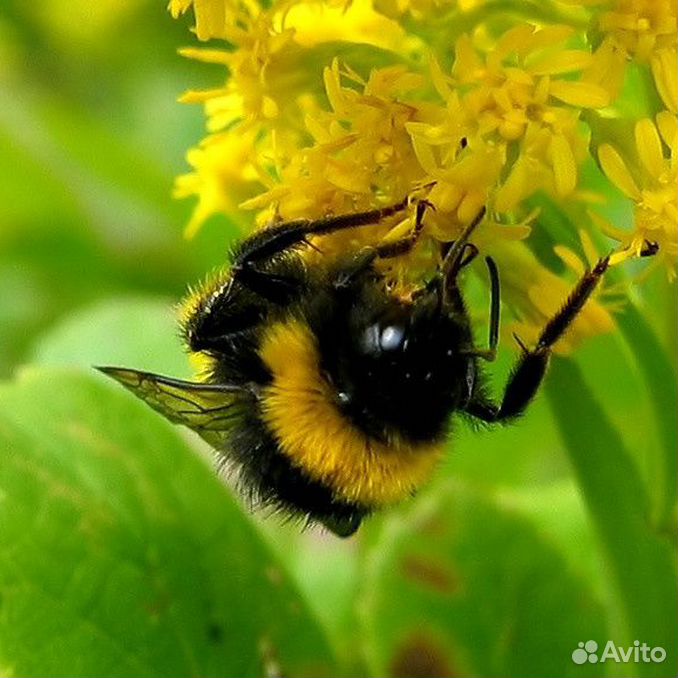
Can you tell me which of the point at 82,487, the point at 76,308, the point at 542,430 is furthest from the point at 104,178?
the point at 82,487

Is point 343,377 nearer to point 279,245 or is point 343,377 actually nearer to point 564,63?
point 279,245

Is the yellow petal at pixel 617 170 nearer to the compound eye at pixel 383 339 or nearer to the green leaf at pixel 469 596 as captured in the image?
the compound eye at pixel 383 339

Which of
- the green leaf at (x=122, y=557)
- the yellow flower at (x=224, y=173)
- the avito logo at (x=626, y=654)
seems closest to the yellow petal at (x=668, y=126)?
the yellow flower at (x=224, y=173)

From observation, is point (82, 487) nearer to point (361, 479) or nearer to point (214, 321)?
point (214, 321)

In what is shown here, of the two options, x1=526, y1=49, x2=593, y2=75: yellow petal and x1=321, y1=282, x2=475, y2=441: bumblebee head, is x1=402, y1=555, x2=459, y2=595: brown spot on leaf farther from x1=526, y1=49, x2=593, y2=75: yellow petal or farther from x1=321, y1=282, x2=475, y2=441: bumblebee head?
x1=526, y1=49, x2=593, y2=75: yellow petal

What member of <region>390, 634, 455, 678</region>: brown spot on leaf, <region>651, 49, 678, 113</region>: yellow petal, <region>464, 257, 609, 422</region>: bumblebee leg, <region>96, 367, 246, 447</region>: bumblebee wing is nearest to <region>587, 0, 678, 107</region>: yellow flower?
<region>651, 49, 678, 113</region>: yellow petal

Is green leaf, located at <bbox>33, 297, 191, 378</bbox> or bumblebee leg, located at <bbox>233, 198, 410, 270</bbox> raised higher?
bumblebee leg, located at <bbox>233, 198, 410, 270</bbox>

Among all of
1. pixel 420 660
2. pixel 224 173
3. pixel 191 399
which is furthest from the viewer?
pixel 420 660

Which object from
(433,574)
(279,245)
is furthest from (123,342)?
(279,245)
